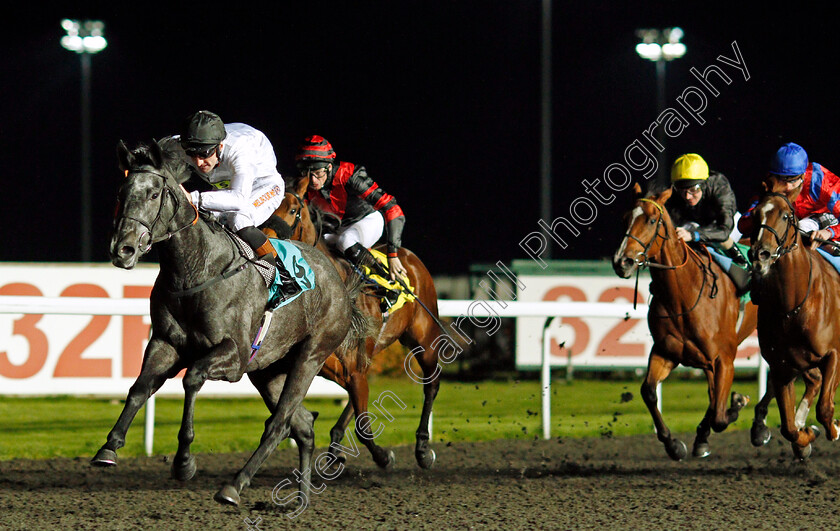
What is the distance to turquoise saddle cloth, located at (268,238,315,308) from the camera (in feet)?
12.1

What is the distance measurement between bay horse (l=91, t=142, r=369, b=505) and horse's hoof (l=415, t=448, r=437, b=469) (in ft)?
4.89

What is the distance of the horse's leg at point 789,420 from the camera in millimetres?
4770

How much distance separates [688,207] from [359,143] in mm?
13637

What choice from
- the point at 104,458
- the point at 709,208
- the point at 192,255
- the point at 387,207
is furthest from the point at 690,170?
the point at 104,458

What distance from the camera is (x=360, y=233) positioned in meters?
5.61

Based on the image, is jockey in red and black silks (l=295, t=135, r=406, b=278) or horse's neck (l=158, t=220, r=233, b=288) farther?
jockey in red and black silks (l=295, t=135, r=406, b=278)

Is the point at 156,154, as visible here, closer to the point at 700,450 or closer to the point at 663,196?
the point at 663,196

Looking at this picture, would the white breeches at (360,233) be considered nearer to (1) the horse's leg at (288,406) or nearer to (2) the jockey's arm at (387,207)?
(2) the jockey's arm at (387,207)

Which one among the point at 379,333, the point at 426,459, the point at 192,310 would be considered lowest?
the point at 426,459

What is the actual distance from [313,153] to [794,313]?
2.56 meters

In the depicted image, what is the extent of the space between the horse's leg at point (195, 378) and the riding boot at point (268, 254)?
18.4 inches

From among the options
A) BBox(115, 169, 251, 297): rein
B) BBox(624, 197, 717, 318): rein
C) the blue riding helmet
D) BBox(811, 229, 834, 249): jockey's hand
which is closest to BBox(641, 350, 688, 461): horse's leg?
BBox(624, 197, 717, 318): rein

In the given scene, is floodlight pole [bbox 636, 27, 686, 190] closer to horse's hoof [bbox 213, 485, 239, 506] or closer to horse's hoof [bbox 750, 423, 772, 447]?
horse's hoof [bbox 750, 423, 772, 447]

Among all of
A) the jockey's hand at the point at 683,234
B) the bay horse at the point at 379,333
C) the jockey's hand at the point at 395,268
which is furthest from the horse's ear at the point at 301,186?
the jockey's hand at the point at 683,234
